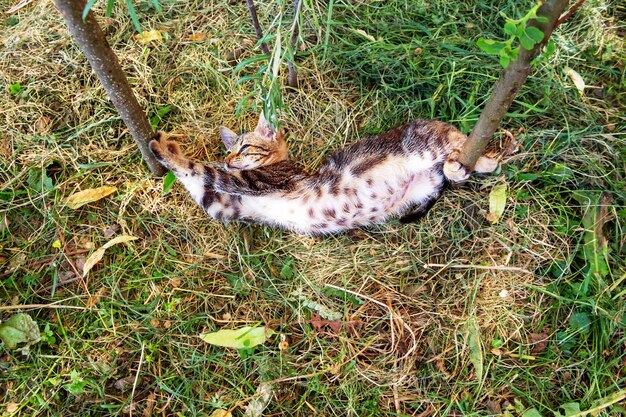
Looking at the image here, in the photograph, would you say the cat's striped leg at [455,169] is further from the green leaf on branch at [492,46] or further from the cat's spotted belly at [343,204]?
the green leaf on branch at [492,46]

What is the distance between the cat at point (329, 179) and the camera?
269 centimetres

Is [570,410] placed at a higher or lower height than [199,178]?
lower

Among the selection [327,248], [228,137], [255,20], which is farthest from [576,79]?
[228,137]

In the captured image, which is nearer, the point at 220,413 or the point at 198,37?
the point at 220,413

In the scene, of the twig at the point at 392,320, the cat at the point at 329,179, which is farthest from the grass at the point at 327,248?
the cat at the point at 329,179

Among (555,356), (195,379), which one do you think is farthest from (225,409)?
(555,356)

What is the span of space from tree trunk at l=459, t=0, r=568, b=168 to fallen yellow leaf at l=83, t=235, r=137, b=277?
193cm

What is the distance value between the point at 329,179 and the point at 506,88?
116cm

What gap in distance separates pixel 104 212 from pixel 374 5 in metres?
2.09

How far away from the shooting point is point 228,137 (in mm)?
2900

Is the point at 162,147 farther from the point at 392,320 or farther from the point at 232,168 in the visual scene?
the point at 392,320

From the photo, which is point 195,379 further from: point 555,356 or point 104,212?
point 555,356

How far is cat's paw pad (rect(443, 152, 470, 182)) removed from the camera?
8.26 ft

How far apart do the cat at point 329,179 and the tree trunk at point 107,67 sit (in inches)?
4.7
